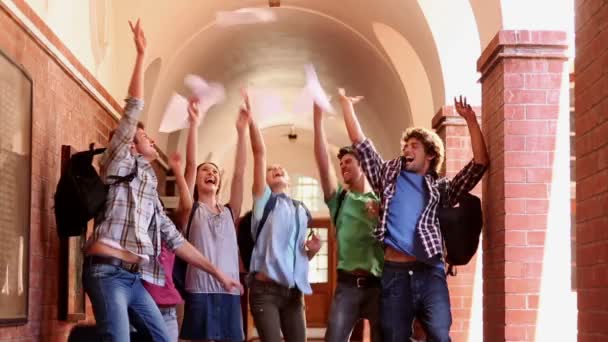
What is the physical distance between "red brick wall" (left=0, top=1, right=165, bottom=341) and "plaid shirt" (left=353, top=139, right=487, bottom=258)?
2.01 meters

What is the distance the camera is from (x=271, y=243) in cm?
671

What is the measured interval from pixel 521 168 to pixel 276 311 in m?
1.72

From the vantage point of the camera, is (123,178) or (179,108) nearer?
(123,178)

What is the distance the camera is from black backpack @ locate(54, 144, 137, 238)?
19.2ft

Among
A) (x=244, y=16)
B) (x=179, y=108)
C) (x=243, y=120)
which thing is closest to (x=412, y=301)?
(x=243, y=120)

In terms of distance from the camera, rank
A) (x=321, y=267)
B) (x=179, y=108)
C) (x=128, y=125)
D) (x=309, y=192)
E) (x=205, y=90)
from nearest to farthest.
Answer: (x=128, y=125) → (x=205, y=90) → (x=179, y=108) → (x=321, y=267) → (x=309, y=192)

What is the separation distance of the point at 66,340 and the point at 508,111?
342cm

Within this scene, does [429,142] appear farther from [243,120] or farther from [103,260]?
[103,260]

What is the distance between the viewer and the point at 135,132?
6.00 m

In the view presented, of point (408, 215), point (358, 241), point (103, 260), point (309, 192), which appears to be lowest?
point (103, 260)

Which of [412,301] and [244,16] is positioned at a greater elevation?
[244,16]

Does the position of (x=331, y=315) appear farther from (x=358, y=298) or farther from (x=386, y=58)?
(x=386, y=58)

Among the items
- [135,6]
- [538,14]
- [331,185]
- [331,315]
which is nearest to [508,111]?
[538,14]

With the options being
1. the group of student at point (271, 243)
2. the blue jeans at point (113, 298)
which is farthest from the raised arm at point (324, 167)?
the blue jeans at point (113, 298)
